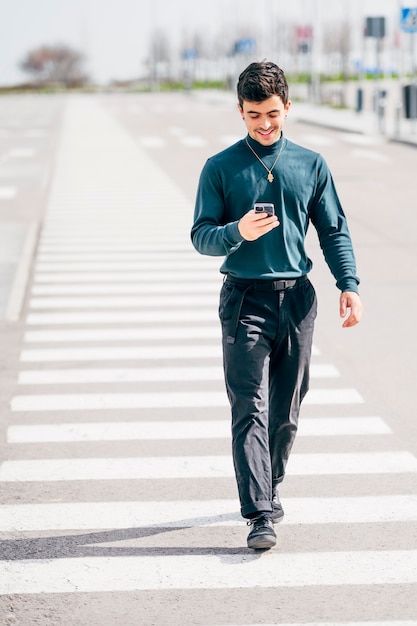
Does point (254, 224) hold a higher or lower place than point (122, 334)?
higher

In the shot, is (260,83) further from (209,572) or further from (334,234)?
(209,572)

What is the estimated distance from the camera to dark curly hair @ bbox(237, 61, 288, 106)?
5164 mm

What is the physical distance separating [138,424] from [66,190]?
1737 centimetres

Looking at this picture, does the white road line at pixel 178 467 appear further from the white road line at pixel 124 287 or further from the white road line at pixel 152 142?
the white road line at pixel 152 142

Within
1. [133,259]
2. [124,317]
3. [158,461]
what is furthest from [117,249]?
[158,461]

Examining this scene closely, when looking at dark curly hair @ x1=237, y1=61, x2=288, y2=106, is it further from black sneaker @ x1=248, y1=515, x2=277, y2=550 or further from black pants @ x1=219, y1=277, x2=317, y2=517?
black sneaker @ x1=248, y1=515, x2=277, y2=550

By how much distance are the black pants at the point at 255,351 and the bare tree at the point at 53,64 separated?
165218mm

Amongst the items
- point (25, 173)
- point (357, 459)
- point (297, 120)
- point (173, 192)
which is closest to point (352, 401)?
point (357, 459)

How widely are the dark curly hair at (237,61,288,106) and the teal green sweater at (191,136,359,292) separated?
0.22 meters

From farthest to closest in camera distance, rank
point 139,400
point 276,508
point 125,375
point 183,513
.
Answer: point 125,375 < point 139,400 < point 183,513 < point 276,508

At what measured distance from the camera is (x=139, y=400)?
849 cm

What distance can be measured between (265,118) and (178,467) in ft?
7.78

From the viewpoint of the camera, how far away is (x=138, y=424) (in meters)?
7.88

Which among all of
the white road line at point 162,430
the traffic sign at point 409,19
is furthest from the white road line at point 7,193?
the white road line at point 162,430
